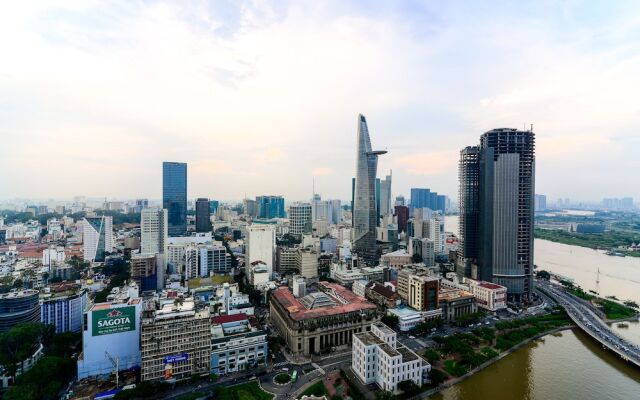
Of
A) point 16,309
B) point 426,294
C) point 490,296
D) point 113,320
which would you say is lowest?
point 490,296

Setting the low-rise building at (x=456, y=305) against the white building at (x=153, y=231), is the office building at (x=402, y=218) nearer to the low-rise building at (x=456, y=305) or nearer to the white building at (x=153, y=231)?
the low-rise building at (x=456, y=305)

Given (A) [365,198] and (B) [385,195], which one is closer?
(A) [365,198]

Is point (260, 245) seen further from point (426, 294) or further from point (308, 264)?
point (426, 294)

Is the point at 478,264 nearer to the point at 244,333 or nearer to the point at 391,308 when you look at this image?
the point at 391,308

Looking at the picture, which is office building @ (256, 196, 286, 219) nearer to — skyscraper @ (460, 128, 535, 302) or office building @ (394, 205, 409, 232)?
office building @ (394, 205, 409, 232)

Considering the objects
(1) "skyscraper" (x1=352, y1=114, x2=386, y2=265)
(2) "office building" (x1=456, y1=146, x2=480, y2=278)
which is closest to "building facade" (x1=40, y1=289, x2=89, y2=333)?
(2) "office building" (x1=456, y1=146, x2=480, y2=278)

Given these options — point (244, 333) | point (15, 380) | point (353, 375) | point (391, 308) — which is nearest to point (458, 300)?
point (391, 308)

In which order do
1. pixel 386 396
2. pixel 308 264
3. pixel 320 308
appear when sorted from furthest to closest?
pixel 308 264, pixel 320 308, pixel 386 396

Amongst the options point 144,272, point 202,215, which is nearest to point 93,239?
point 144,272
